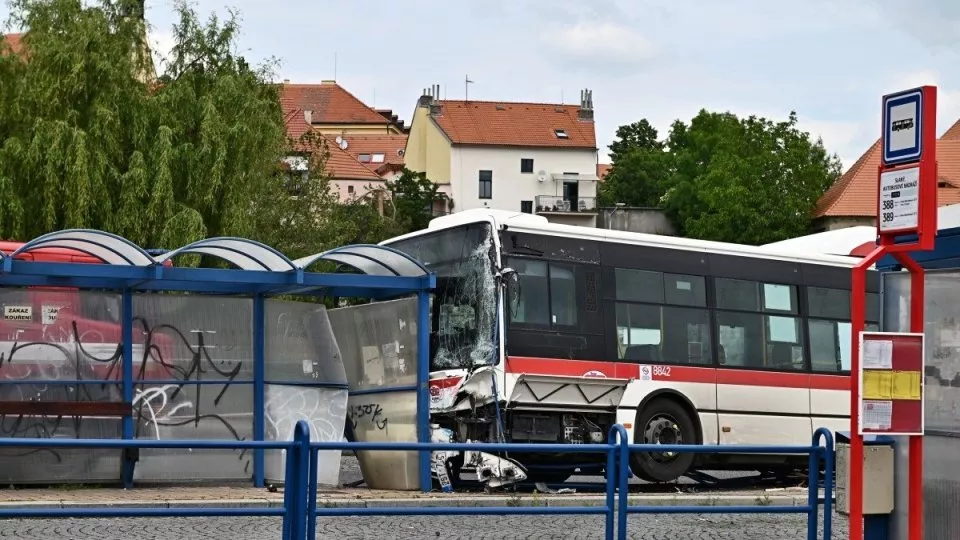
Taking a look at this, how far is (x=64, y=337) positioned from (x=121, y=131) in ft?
52.3

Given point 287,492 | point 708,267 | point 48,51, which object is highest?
point 48,51

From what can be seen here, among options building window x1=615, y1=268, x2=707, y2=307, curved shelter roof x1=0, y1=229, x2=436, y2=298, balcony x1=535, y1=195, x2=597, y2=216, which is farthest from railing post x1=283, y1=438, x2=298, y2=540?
balcony x1=535, y1=195, x2=597, y2=216

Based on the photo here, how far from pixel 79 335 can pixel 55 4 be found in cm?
1764

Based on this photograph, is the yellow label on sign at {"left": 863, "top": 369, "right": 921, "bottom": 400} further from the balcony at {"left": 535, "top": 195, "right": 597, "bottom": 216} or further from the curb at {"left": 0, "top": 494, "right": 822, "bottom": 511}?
the balcony at {"left": 535, "top": 195, "right": 597, "bottom": 216}

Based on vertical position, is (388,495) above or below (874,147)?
below

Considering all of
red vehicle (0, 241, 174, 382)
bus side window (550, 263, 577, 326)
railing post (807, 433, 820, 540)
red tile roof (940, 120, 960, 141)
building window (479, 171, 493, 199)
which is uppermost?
red tile roof (940, 120, 960, 141)

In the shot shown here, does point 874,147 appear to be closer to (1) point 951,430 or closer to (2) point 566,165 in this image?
(2) point 566,165

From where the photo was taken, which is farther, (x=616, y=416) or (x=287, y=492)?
(x=616, y=416)

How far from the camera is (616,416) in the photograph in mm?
18047

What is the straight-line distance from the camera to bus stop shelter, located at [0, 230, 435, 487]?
16109mm

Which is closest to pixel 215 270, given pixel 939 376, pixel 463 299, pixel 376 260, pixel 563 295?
pixel 376 260

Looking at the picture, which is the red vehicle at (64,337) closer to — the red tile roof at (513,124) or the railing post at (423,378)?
the railing post at (423,378)

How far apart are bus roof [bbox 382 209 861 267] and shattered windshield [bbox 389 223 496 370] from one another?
179mm

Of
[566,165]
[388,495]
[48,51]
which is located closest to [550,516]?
[388,495]
